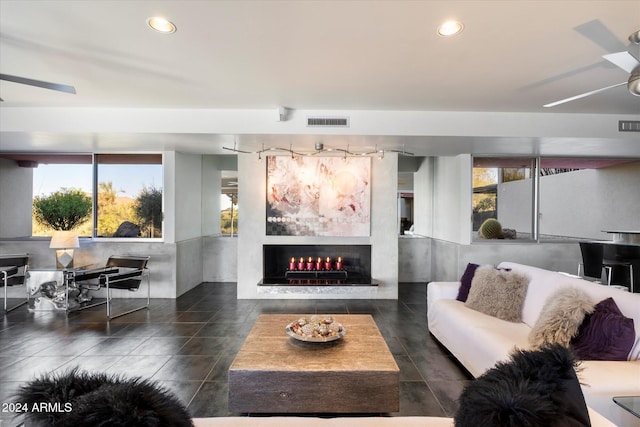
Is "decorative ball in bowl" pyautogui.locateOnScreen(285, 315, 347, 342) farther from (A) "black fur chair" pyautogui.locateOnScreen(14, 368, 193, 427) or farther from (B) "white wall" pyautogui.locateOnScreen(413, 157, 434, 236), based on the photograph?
(B) "white wall" pyautogui.locateOnScreen(413, 157, 434, 236)

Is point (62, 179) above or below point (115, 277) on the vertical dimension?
above

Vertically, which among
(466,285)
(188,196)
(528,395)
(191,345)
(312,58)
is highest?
(312,58)

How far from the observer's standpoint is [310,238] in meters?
5.05

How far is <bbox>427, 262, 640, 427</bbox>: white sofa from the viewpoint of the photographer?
163 cm

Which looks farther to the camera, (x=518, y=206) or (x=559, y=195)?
(x=559, y=195)

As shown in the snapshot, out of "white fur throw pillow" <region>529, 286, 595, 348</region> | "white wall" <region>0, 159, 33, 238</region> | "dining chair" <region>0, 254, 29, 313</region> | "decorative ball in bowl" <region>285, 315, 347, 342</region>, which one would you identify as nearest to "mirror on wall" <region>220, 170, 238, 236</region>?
"dining chair" <region>0, 254, 29, 313</region>

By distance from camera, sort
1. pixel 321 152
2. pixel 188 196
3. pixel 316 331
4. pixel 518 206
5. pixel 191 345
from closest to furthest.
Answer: pixel 316 331, pixel 191 345, pixel 321 152, pixel 188 196, pixel 518 206

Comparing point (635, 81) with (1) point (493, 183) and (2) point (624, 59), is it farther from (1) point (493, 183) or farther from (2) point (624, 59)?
(1) point (493, 183)

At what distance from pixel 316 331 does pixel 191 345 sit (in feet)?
5.73

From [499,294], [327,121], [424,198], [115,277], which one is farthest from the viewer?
[424,198]

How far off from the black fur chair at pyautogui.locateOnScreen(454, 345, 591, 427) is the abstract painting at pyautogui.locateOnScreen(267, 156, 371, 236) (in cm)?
400

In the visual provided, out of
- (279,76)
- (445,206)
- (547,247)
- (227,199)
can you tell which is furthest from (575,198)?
(227,199)

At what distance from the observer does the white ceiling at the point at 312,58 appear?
204 cm

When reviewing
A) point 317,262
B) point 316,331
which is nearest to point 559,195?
point 317,262
